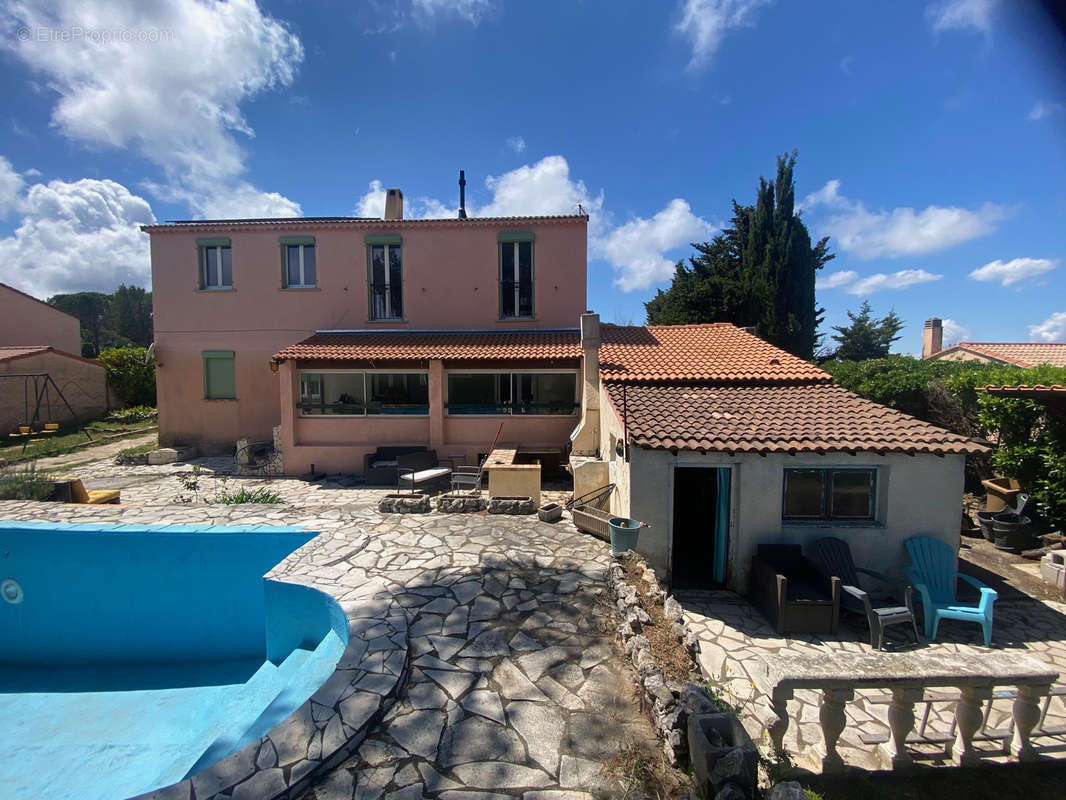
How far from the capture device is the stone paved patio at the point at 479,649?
3.41 m

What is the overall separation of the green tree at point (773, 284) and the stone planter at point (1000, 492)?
562 inches

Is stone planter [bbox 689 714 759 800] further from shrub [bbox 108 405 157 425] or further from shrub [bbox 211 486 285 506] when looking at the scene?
shrub [bbox 108 405 157 425]

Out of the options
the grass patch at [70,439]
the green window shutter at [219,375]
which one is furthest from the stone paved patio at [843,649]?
the grass patch at [70,439]

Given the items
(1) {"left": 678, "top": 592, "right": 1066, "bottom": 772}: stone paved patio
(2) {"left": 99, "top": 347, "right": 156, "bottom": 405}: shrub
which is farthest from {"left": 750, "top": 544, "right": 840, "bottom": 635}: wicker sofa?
(2) {"left": 99, "top": 347, "right": 156, "bottom": 405}: shrub

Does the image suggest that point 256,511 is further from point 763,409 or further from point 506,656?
point 763,409

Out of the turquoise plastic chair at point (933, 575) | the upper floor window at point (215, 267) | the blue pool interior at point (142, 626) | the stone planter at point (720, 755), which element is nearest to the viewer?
the stone planter at point (720, 755)

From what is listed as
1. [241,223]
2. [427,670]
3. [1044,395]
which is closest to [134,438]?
[241,223]

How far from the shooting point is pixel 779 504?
25.5 ft

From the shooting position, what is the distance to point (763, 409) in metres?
9.18

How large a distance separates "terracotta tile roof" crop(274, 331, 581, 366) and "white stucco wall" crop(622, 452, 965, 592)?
651 cm

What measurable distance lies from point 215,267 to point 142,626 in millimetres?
14234

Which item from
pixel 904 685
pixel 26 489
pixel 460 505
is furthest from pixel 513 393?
pixel 26 489

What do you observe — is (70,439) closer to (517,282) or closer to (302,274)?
(302,274)

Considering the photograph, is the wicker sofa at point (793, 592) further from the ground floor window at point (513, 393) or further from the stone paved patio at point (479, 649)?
the ground floor window at point (513, 393)
